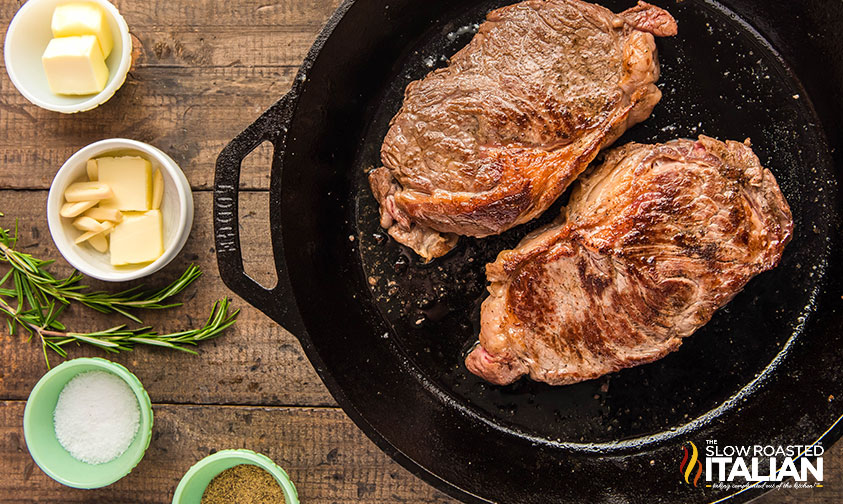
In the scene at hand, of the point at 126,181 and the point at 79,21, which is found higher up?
the point at 79,21

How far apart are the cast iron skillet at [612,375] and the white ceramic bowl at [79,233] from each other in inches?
19.6

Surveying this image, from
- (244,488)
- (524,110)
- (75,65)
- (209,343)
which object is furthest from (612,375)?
(75,65)

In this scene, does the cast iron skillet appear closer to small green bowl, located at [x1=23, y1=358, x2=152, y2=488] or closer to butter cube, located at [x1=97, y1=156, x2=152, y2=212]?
butter cube, located at [x1=97, y1=156, x2=152, y2=212]

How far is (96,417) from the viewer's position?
232 centimetres

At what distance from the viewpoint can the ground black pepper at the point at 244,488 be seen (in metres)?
2.28

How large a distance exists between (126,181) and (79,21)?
65cm

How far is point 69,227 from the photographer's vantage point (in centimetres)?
226

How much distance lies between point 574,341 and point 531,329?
158mm

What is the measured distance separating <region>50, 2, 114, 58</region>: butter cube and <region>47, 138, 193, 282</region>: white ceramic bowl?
0.42m

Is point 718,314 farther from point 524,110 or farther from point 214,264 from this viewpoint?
point 214,264

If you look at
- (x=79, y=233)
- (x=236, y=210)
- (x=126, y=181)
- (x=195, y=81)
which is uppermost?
(x=195, y=81)

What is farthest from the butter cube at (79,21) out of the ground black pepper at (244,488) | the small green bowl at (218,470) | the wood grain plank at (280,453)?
the ground black pepper at (244,488)

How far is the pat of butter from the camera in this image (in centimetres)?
225

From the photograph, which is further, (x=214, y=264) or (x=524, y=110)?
(x=214, y=264)
